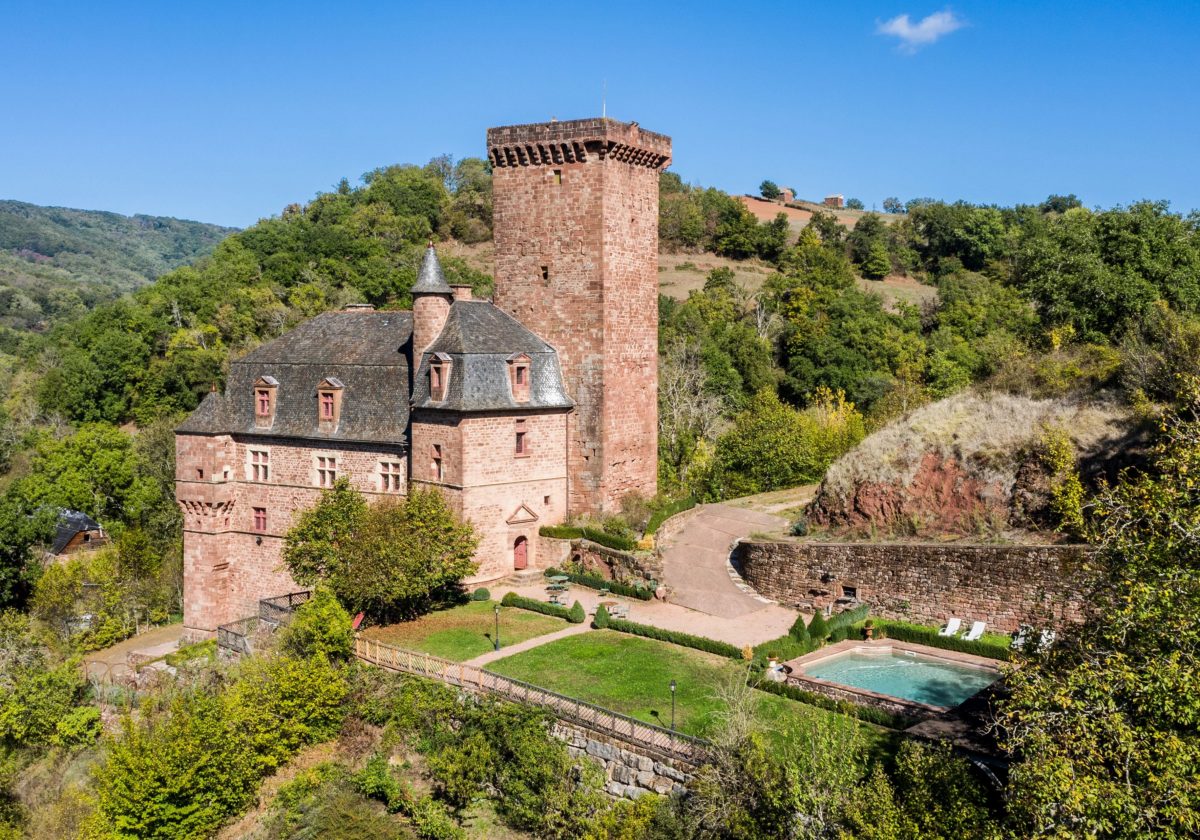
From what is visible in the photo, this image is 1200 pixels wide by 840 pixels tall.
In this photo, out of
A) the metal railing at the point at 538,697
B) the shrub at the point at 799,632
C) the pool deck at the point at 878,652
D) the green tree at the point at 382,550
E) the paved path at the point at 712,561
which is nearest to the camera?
the metal railing at the point at 538,697

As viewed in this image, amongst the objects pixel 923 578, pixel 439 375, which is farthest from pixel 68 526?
pixel 923 578

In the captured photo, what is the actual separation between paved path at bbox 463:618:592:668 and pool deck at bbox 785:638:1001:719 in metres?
7.21

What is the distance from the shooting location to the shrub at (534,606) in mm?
31828

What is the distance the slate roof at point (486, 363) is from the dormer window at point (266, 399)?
278 inches

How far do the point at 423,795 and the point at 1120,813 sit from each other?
16.6 m

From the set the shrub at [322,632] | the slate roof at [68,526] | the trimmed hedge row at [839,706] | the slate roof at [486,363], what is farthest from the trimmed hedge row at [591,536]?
the slate roof at [68,526]

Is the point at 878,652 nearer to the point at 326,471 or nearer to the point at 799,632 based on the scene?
the point at 799,632

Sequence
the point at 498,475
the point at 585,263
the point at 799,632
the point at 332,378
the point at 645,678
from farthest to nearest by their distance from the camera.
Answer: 1. the point at 332,378
2. the point at 585,263
3. the point at 498,475
4. the point at 799,632
5. the point at 645,678

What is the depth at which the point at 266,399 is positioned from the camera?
130ft

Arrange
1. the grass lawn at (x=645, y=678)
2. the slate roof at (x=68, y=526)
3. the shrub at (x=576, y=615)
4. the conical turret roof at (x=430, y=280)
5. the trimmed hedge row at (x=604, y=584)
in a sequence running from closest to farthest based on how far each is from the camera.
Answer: the grass lawn at (x=645, y=678), the shrub at (x=576, y=615), the trimmed hedge row at (x=604, y=584), the conical turret roof at (x=430, y=280), the slate roof at (x=68, y=526)

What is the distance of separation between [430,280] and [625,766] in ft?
65.0

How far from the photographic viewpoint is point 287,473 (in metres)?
39.2

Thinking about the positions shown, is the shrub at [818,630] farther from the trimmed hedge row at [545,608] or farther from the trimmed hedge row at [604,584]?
the trimmed hedge row at [545,608]

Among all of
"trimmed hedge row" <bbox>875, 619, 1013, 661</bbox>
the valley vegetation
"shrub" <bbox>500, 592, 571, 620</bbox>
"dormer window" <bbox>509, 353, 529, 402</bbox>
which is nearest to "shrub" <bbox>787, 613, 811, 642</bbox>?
"trimmed hedge row" <bbox>875, 619, 1013, 661</bbox>
